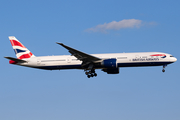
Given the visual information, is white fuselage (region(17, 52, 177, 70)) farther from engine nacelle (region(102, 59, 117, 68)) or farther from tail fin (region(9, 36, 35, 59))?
tail fin (region(9, 36, 35, 59))

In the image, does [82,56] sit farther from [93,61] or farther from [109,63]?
[109,63]

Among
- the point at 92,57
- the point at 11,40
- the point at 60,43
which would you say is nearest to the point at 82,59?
the point at 92,57

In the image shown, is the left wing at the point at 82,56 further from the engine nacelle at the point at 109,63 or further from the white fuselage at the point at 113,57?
the white fuselage at the point at 113,57

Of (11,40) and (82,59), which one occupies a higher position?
(11,40)

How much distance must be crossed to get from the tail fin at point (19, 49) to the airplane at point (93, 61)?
52.2 inches

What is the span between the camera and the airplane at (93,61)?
140ft

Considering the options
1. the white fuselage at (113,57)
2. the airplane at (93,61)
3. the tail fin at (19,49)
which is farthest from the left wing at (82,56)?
the tail fin at (19,49)

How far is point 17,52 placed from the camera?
4906cm

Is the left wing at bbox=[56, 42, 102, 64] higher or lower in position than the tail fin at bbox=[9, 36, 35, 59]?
lower

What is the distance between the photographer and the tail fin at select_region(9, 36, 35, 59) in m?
48.5

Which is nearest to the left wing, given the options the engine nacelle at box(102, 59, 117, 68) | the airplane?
the airplane

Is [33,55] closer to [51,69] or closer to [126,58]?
[51,69]

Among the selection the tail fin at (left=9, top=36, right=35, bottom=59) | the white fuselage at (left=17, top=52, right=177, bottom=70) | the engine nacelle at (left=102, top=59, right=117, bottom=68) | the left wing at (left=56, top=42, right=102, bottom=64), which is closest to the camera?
the left wing at (left=56, top=42, right=102, bottom=64)

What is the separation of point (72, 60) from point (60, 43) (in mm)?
7240
